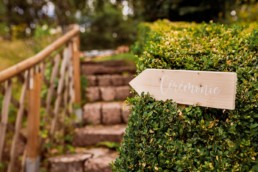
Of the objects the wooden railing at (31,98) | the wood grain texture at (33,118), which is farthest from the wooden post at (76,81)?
the wood grain texture at (33,118)

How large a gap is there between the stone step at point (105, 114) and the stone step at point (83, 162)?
0.71m

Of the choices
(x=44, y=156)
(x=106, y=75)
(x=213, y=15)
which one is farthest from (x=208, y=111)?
(x=213, y=15)

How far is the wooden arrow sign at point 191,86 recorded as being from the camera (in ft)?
5.08

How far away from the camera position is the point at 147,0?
20.3ft

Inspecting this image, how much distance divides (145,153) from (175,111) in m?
0.31

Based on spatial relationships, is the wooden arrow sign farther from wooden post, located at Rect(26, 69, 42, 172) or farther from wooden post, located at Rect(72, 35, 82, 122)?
wooden post, located at Rect(72, 35, 82, 122)

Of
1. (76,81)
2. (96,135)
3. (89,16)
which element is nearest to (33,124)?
(96,135)

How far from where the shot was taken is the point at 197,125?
165 cm

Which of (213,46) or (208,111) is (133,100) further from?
(213,46)

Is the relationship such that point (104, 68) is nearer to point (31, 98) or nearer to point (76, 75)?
point (76, 75)

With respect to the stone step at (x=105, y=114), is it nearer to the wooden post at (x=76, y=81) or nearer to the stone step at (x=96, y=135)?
the wooden post at (x=76, y=81)

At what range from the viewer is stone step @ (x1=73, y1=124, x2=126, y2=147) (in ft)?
12.1

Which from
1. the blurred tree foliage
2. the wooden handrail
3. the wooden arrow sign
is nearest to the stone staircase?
the wooden arrow sign

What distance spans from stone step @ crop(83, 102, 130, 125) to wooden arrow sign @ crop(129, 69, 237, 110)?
231 cm
